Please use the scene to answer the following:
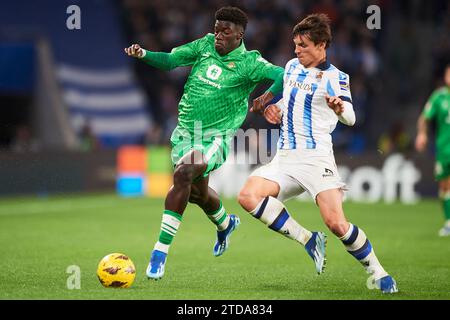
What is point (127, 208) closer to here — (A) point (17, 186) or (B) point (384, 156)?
(A) point (17, 186)

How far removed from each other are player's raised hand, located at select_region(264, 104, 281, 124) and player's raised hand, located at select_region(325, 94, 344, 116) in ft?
1.81

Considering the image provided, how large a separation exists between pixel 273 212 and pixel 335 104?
3.90ft

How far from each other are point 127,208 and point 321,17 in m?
9.04

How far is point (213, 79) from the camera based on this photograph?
8.16 m

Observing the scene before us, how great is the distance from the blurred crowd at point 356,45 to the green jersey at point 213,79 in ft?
37.0

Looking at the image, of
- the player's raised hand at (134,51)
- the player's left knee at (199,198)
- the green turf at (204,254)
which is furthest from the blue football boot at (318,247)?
the player's raised hand at (134,51)

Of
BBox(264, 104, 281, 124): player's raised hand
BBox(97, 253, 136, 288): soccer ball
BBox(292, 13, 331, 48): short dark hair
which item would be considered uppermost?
BBox(292, 13, 331, 48): short dark hair

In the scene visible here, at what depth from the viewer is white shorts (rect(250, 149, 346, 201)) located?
7.46 meters

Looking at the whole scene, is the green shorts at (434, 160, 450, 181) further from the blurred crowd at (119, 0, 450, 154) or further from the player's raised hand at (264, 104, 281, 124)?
the blurred crowd at (119, 0, 450, 154)

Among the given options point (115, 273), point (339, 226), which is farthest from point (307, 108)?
point (115, 273)

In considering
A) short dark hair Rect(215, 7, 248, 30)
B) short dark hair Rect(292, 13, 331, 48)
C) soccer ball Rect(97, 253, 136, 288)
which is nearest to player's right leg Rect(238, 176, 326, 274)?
soccer ball Rect(97, 253, 136, 288)

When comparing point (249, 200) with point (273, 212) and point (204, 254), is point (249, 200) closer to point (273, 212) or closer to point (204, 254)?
point (273, 212)

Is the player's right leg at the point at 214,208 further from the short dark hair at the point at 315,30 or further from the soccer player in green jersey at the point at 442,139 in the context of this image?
the soccer player in green jersey at the point at 442,139

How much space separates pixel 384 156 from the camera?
18156 mm
